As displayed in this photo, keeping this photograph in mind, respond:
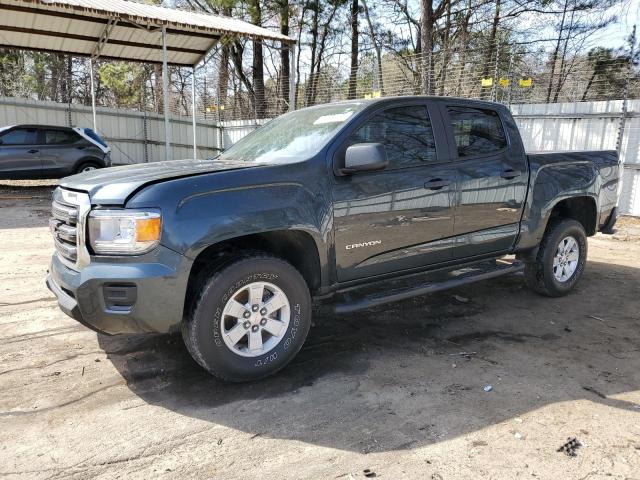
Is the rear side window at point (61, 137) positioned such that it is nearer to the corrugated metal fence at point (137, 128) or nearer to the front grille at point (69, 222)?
the corrugated metal fence at point (137, 128)

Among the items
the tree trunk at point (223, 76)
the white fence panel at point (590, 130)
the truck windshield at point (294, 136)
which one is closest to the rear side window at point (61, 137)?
the tree trunk at point (223, 76)

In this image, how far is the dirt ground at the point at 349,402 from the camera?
8.52 ft

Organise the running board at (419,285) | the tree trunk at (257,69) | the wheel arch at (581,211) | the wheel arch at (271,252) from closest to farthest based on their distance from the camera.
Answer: the wheel arch at (271,252)
the running board at (419,285)
the wheel arch at (581,211)
the tree trunk at (257,69)

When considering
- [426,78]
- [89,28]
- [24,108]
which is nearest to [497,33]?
[426,78]

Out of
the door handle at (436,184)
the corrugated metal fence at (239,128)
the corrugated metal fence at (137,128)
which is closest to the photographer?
the door handle at (436,184)

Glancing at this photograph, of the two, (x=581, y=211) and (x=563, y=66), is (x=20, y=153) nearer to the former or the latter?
(x=581, y=211)

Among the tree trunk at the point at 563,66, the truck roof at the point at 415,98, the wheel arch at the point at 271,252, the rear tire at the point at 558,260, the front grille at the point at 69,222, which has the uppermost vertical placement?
the tree trunk at the point at 563,66

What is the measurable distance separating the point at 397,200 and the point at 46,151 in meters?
12.4

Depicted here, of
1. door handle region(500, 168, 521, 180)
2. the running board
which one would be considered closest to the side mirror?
the running board

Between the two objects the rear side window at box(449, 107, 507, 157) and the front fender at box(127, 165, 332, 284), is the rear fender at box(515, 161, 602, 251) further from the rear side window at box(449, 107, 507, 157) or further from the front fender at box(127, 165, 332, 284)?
the front fender at box(127, 165, 332, 284)

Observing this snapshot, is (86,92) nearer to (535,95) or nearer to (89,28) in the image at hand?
(89,28)

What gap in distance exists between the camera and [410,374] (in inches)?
141

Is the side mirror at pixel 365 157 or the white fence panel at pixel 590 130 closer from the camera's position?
the side mirror at pixel 365 157

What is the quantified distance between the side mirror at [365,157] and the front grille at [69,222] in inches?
67.4
